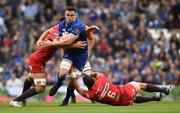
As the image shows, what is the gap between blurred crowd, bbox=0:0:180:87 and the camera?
90.8ft

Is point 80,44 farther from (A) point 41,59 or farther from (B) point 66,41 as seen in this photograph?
(A) point 41,59

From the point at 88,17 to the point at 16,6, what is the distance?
3.18 metres

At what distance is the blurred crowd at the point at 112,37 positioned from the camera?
27.7m

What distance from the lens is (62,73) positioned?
739 inches

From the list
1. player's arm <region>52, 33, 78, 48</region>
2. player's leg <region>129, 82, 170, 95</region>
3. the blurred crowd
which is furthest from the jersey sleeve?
the blurred crowd

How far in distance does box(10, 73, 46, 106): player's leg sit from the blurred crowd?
7841mm

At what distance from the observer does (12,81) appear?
1082 inches

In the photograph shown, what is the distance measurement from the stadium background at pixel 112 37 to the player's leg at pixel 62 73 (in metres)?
6.31

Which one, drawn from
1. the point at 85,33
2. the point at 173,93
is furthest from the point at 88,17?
the point at 85,33

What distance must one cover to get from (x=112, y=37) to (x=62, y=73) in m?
10.9

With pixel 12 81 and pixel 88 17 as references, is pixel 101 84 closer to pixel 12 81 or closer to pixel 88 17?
pixel 12 81

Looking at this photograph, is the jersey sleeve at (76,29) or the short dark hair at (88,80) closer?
the short dark hair at (88,80)

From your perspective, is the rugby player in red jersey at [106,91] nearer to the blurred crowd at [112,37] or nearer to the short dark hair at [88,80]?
the short dark hair at [88,80]

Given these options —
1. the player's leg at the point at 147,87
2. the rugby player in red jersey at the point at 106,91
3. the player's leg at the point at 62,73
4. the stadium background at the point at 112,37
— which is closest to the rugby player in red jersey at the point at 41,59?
the player's leg at the point at 62,73
